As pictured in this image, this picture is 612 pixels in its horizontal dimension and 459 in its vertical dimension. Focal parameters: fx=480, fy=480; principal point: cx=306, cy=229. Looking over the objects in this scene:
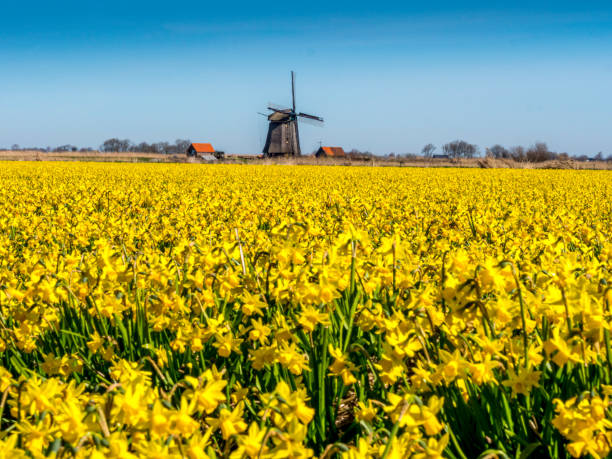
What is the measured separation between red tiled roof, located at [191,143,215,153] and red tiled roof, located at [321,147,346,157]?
67.8 feet

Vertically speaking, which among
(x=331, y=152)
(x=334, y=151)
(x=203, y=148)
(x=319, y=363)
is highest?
(x=203, y=148)

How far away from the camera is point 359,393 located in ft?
8.57

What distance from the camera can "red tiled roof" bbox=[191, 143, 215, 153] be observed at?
85875 mm

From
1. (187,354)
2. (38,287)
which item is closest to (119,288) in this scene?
(38,287)

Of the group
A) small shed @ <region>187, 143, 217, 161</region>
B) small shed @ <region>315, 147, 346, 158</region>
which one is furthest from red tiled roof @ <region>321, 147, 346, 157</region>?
small shed @ <region>187, 143, 217, 161</region>

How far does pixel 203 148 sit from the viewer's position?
Answer: 87.0 meters

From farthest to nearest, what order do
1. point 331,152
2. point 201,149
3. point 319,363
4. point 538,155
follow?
point 331,152, point 201,149, point 538,155, point 319,363

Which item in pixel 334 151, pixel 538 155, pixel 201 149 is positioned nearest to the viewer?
pixel 538 155

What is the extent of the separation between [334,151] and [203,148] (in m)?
24.2

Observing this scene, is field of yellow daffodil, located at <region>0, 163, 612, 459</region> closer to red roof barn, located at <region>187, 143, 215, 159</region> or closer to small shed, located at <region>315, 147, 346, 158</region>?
red roof barn, located at <region>187, 143, 215, 159</region>

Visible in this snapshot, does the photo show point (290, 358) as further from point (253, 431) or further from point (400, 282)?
point (400, 282)

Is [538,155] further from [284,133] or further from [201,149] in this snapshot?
[201,149]

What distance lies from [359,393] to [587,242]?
513 cm

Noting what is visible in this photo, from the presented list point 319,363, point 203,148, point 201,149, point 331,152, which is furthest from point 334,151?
point 319,363
